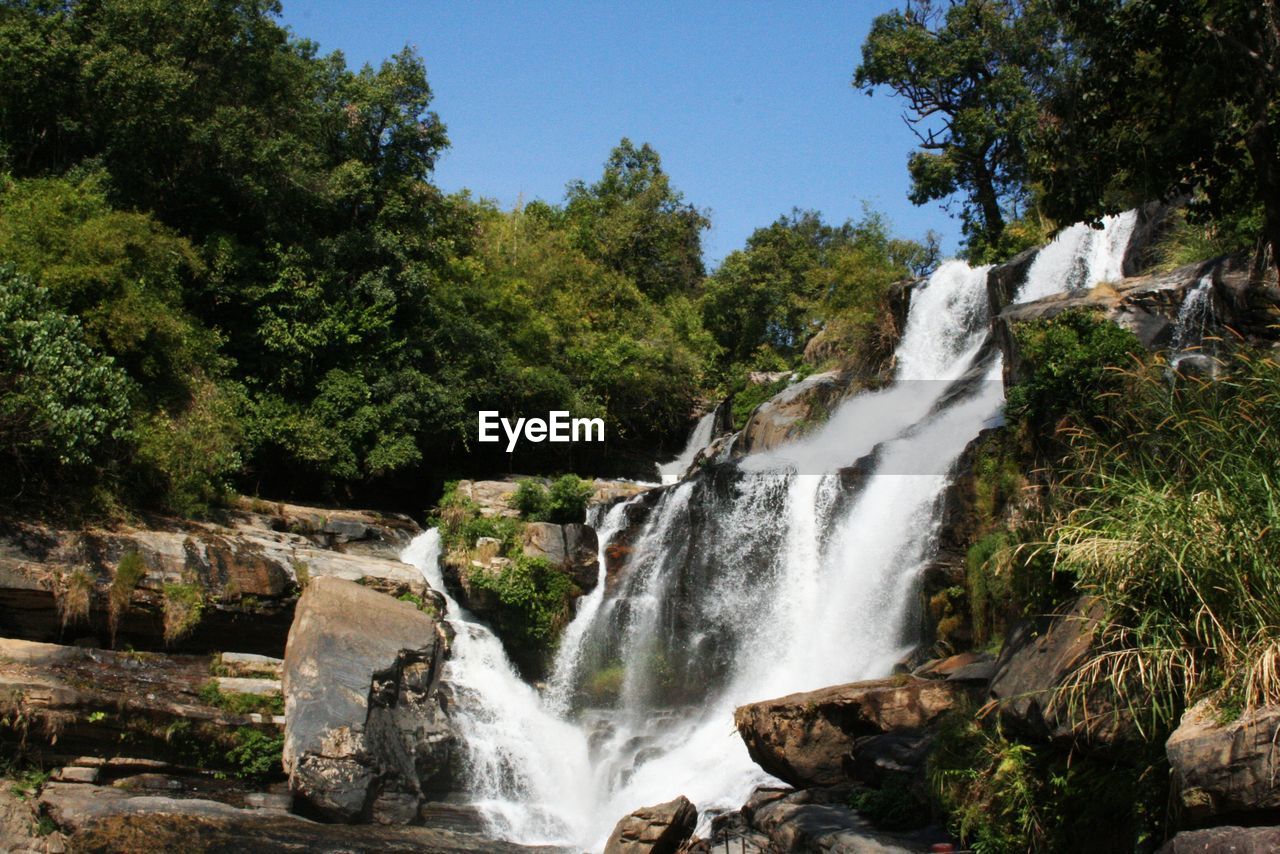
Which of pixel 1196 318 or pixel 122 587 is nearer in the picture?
pixel 122 587

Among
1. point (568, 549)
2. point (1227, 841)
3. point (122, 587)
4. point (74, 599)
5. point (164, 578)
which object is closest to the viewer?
point (1227, 841)

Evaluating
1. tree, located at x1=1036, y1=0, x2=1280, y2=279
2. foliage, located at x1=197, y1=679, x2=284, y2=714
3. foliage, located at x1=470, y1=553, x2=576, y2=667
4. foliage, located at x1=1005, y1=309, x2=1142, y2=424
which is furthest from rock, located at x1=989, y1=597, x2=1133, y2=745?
foliage, located at x1=470, y1=553, x2=576, y2=667

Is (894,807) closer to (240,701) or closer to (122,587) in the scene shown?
(240,701)

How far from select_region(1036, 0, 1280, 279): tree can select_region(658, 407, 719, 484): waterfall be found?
17721 millimetres

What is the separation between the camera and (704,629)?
58.9 ft

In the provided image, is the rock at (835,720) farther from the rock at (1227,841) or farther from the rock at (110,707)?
the rock at (110,707)

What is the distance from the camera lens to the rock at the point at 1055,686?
25.1ft

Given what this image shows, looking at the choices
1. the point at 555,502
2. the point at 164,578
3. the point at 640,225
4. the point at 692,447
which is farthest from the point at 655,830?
the point at 640,225

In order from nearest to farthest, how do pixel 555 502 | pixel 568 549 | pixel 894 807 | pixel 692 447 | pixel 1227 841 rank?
pixel 1227 841, pixel 894 807, pixel 568 549, pixel 555 502, pixel 692 447

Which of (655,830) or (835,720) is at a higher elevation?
(835,720)

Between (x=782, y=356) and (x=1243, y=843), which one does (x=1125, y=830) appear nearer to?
(x=1243, y=843)

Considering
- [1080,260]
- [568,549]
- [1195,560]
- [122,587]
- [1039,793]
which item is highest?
[1080,260]

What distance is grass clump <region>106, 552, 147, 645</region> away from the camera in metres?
14.5

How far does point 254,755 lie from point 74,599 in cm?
328
